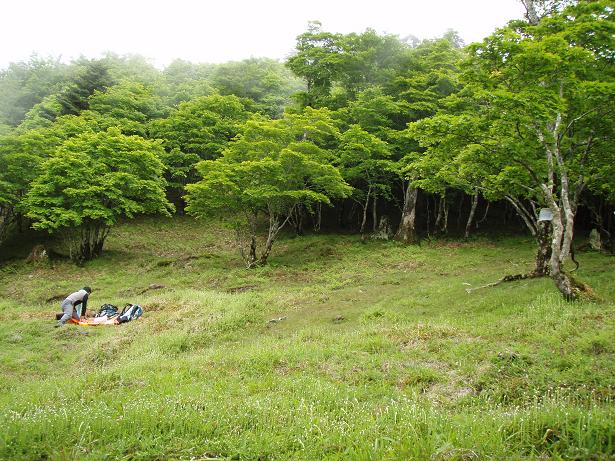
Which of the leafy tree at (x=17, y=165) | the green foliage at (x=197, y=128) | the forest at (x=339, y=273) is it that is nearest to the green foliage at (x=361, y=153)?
the forest at (x=339, y=273)

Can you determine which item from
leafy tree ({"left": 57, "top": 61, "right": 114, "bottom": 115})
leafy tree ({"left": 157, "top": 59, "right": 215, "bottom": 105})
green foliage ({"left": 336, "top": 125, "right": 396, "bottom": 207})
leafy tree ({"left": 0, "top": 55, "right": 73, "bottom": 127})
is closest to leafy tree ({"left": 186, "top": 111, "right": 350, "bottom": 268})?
green foliage ({"left": 336, "top": 125, "right": 396, "bottom": 207})

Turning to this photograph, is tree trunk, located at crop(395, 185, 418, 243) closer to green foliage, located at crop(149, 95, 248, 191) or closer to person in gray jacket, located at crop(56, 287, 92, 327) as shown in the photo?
green foliage, located at crop(149, 95, 248, 191)

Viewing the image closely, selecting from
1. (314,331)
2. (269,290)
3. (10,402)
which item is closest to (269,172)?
(269,290)

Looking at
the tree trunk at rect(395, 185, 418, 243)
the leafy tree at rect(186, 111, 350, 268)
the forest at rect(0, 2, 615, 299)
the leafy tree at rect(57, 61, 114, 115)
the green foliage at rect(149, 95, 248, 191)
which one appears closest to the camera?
the forest at rect(0, 2, 615, 299)

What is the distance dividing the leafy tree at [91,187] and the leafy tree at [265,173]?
16.8 feet

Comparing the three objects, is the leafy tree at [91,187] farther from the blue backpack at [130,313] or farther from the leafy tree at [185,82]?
the leafy tree at [185,82]

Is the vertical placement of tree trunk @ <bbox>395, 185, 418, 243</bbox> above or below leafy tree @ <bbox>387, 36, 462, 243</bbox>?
below

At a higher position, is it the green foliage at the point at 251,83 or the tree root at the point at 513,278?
the green foliage at the point at 251,83

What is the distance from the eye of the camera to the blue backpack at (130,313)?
14.0m

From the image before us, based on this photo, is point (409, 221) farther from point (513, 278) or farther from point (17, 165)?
point (17, 165)

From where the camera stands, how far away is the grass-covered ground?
13.4ft

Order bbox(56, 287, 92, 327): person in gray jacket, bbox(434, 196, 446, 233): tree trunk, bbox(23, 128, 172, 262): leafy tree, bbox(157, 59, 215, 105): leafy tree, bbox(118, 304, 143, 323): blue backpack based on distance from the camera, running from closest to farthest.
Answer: bbox(56, 287, 92, 327): person in gray jacket → bbox(118, 304, 143, 323): blue backpack → bbox(23, 128, 172, 262): leafy tree → bbox(434, 196, 446, 233): tree trunk → bbox(157, 59, 215, 105): leafy tree

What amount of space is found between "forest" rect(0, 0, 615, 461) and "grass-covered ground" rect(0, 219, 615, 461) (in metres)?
0.04

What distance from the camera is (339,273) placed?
2053 centimetres
